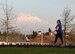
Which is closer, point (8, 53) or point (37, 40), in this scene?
point (8, 53)

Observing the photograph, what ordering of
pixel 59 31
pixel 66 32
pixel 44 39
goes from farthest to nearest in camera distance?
1. pixel 44 39
2. pixel 66 32
3. pixel 59 31

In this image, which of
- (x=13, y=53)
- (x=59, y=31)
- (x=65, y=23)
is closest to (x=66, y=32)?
(x=65, y=23)

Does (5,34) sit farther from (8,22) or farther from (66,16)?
(66,16)

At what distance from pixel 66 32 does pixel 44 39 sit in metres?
56.5

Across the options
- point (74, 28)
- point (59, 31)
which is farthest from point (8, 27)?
point (59, 31)

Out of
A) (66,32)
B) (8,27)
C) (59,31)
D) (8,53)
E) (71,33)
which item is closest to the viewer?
(8,53)

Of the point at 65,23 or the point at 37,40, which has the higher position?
the point at 65,23

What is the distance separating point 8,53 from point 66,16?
42.3m

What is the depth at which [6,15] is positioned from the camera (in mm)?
43844

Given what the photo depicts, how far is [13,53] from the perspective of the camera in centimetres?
1086

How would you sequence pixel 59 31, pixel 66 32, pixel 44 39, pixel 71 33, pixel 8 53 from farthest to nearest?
1. pixel 44 39
2. pixel 71 33
3. pixel 66 32
4. pixel 59 31
5. pixel 8 53

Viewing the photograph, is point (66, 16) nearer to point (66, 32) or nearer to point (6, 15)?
point (66, 32)

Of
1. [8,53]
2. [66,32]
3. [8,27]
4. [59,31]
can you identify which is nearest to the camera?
[8,53]

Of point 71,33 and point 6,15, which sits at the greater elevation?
point 6,15
